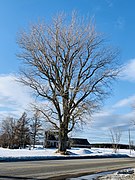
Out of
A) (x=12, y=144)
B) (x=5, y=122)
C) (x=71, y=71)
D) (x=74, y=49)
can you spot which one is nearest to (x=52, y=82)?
(x=71, y=71)

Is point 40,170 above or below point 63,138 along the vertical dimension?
below

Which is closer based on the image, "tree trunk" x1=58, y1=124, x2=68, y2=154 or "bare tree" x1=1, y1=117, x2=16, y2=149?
"tree trunk" x1=58, y1=124, x2=68, y2=154

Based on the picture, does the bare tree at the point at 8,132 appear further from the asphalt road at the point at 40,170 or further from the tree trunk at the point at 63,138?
the asphalt road at the point at 40,170

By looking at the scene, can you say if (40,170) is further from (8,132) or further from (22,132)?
(8,132)

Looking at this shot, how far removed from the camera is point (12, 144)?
78438 millimetres

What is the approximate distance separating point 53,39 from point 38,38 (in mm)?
1753

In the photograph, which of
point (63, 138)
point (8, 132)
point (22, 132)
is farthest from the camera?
point (8, 132)

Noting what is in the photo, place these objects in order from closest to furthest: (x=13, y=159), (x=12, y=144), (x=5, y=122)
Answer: (x=13, y=159) → (x=12, y=144) → (x=5, y=122)

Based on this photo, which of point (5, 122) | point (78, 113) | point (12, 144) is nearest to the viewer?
point (78, 113)

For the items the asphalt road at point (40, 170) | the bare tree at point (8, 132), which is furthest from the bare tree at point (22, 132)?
the asphalt road at point (40, 170)

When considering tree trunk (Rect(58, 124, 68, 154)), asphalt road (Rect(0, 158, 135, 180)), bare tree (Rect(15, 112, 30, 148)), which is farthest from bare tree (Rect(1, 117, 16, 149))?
asphalt road (Rect(0, 158, 135, 180))

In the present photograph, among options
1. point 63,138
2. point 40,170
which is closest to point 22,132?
point 63,138

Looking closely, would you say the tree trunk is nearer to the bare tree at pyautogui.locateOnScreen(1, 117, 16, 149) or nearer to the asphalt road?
the asphalt road

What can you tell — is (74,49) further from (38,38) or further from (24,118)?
(24,118)
